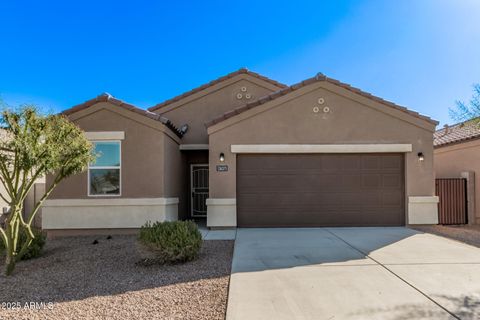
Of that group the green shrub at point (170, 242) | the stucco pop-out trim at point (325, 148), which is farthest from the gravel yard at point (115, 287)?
the stucco pop-out trim at point (325, 148)

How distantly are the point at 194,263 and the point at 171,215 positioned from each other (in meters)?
4.64

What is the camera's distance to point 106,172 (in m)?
10.7

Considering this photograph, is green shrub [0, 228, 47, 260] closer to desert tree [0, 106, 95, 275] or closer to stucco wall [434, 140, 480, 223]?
desert tree [0, 106, 95, 275]

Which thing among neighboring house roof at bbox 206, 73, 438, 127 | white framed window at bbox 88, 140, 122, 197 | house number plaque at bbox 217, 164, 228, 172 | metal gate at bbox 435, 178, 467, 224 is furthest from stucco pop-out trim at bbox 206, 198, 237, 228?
metal gate at bbox 435, 178, 467, 224

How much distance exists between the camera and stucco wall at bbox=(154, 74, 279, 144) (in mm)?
14367

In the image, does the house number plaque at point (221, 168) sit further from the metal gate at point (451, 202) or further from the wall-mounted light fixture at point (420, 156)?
the metal gate at point (451, 202)

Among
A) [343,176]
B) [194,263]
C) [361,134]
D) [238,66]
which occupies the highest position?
[238,66]

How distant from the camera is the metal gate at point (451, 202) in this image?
485 inches

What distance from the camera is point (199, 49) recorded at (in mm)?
15914

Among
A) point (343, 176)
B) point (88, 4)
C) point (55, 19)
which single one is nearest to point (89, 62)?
point (55, 19)

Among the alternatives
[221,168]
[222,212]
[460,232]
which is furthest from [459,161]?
[222,212]

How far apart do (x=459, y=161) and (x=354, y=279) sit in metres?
10.6

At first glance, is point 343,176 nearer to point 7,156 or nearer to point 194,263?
point 194,263

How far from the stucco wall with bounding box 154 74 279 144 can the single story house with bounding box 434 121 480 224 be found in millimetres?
7620
